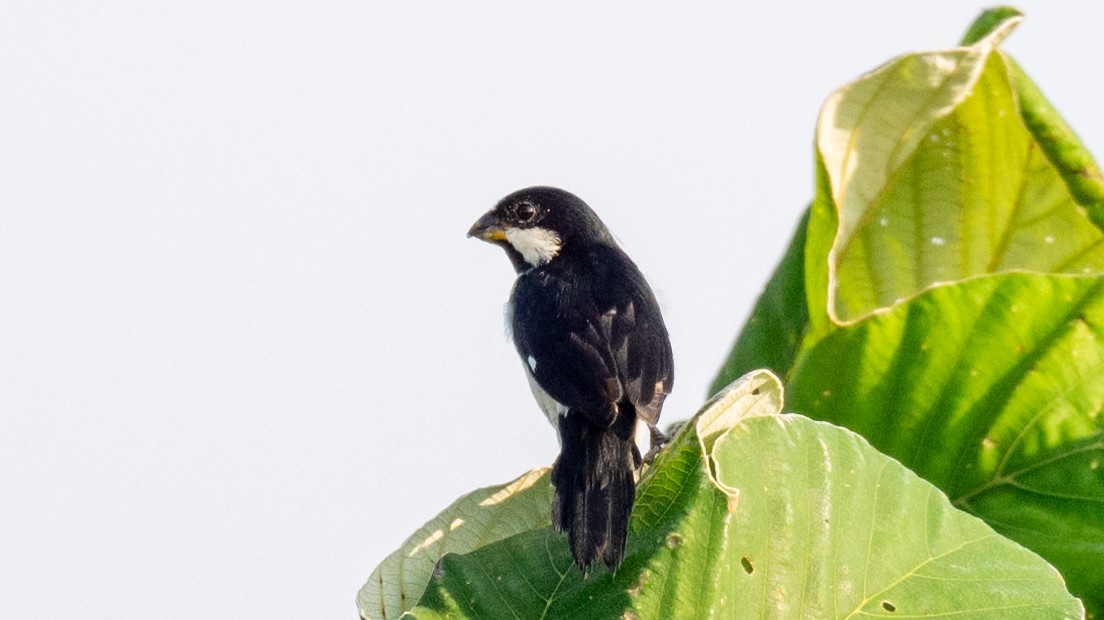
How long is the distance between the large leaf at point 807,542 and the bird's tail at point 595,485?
8 cm

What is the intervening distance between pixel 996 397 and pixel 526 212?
1.72 metres

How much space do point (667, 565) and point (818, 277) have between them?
73 centimetres

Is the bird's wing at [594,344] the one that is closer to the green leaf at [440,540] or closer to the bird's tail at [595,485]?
the bird's tail at [595,485]

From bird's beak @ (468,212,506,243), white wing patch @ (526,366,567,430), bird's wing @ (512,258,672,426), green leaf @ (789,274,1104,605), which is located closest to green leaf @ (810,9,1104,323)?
green leaf @ (789,274,1104,605)

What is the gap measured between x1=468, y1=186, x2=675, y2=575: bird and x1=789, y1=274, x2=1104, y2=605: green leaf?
1.54 feet

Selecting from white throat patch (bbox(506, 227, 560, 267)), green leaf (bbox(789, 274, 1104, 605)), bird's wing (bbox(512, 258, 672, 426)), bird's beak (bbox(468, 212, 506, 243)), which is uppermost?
bird's beak (bbox(468, 212, 506, 243))

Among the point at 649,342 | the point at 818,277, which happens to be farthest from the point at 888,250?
the point at 649,342

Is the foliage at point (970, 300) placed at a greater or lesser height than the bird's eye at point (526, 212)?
lesser

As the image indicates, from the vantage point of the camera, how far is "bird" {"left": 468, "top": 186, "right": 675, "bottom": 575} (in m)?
2.97

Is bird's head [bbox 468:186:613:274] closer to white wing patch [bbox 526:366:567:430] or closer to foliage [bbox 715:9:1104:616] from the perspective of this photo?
white wing patch [bbox 526:366:567:430]

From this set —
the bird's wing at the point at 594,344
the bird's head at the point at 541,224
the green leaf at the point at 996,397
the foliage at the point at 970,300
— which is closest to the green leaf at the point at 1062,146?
the foliage at the point at 970,300

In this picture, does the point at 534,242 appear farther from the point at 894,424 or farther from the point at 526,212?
the point at 894,424

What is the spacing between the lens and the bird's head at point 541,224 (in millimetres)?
4223

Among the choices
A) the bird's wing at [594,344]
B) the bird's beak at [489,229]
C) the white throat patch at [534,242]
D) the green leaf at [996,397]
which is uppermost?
the bird's beak at [489,229]
